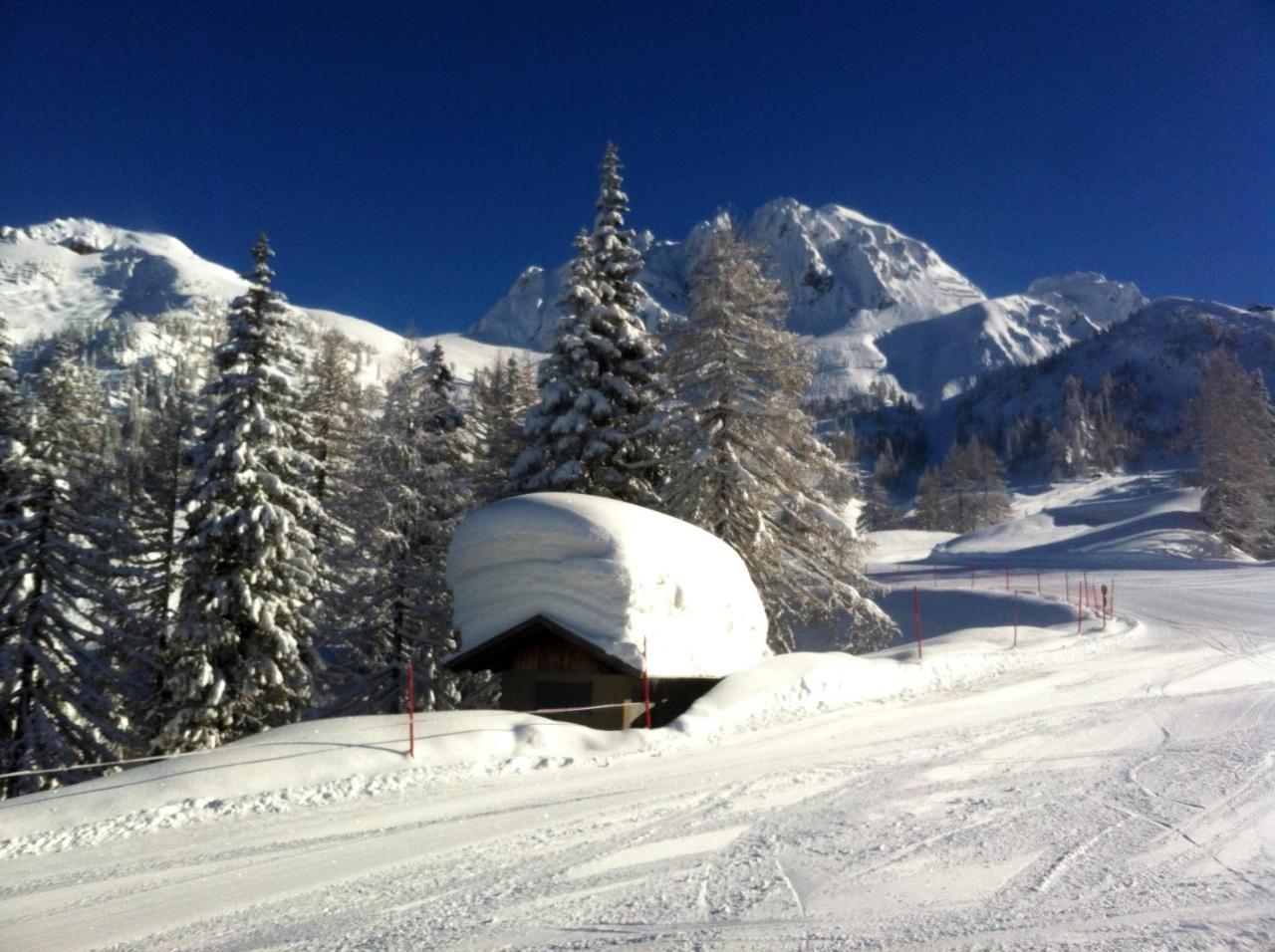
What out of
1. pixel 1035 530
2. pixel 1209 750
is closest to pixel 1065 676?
pixel 1209 750

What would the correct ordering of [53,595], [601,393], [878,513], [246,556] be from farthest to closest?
1. [878,513]
2. [601,393]
3. [246,556]
4. [53,595]

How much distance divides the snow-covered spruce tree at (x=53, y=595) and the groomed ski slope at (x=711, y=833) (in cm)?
1070

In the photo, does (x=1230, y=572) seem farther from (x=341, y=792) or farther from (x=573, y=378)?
(x=341, y=792)

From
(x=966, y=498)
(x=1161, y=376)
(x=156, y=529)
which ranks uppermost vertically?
(x=1161, y=376)

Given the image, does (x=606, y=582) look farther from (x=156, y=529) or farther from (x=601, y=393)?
(x=156, y=529)

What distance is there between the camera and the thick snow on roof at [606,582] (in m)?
14.7

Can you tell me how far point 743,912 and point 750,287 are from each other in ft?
64.0

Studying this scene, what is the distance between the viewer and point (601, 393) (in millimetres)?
21891

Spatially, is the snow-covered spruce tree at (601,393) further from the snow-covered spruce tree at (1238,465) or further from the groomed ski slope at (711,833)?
the snow-covered spruce tree at (1238,465)

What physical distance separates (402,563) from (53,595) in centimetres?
793

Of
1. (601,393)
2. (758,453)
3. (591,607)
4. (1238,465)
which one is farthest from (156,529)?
(1238,465)

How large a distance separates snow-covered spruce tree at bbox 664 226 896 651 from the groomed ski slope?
7384 mm

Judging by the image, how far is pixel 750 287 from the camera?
75.9 ft

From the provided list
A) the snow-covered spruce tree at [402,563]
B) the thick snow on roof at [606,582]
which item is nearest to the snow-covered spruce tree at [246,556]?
the snow-covered spruce tree at [402,563]
